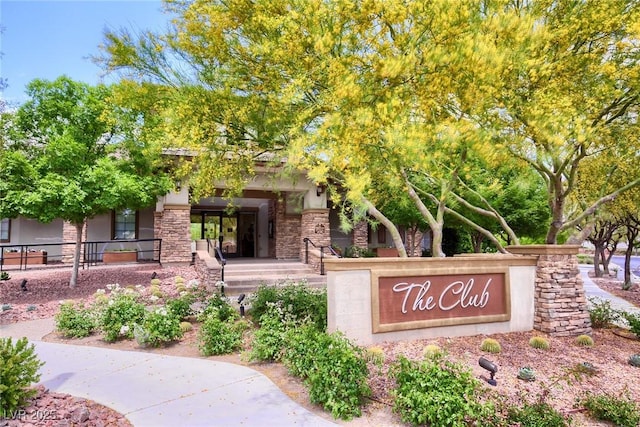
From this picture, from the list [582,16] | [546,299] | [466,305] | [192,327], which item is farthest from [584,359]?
[192,327]

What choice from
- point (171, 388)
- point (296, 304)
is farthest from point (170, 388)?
point (296, 304)

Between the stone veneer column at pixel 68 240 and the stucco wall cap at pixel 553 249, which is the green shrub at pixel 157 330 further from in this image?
the stone veneer column at pixel 68 240

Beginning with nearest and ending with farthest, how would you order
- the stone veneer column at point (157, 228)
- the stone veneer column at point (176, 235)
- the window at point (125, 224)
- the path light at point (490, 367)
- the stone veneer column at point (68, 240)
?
the path light at point (490, 367), the stone veneer column at point (176, 235), the stone veneer column at point (68, 240), the stone veneer column at point (157, 228), the window at point (125, 224)

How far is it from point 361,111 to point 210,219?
1613 cm

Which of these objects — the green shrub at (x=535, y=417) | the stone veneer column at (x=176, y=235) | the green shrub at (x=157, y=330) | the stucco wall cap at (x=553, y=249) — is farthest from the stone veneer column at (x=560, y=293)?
the stone veneer column at (x=176, y=235)

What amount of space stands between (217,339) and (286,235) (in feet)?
40.0

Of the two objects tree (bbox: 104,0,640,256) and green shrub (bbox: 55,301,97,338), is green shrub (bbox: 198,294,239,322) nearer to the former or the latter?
green shrub (bbox: 55,301,97,338)

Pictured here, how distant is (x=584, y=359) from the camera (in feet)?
20.9

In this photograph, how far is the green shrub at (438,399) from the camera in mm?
3783

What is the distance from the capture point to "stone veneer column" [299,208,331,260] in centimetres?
1612

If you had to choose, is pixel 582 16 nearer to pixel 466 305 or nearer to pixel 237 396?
pixel 466 305

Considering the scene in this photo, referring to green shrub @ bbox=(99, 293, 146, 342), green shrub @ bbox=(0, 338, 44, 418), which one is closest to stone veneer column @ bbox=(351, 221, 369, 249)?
green shrub @ bbox=(99, 293, 146, 342)

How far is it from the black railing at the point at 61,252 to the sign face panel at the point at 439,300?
40.8 ft

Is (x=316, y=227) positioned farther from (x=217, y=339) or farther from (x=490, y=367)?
(x=490, y=367)
